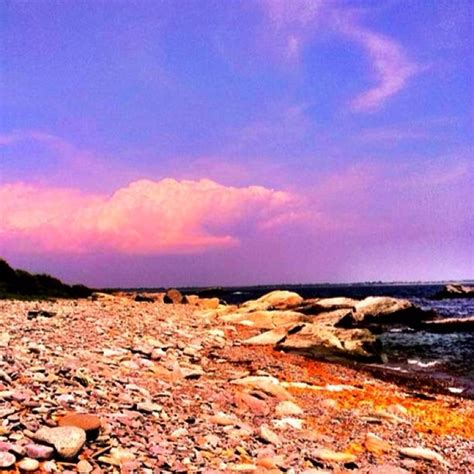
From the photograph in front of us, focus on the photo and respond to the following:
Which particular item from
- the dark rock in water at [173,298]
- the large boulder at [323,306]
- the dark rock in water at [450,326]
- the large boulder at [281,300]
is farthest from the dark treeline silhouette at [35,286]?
the dark rock in water at [450,326]

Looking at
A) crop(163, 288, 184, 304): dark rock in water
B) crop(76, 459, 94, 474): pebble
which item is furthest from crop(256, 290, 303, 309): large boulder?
crop(76, 459, 94, 474): pebble

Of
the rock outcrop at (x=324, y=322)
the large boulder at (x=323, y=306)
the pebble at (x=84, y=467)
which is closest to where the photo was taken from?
the pebble at (x=84, y=467)

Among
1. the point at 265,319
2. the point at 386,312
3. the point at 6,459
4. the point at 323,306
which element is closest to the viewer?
the point at 6,459

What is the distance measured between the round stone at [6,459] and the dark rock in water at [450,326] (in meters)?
38.8

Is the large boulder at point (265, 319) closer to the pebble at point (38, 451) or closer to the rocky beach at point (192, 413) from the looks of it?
the rocky beach at point (192, 413)

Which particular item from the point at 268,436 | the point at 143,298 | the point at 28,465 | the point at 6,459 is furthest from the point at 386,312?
the point at 6,459

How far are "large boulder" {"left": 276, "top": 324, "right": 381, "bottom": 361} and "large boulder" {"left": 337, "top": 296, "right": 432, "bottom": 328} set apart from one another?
624 inches

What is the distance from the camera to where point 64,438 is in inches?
218

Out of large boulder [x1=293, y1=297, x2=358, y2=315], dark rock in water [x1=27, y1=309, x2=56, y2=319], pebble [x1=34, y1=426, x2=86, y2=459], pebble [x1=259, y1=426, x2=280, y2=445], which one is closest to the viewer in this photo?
pebble [x1=34, y1=426, x2=86, y2=459]

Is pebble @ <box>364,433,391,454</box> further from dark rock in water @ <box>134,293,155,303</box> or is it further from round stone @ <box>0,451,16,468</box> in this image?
dark rock in water @ <box>134,293,155,303</box>

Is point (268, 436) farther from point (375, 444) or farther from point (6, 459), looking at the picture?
point (6, 459)

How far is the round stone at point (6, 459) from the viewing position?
4.96 metres

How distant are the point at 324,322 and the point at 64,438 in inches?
1240

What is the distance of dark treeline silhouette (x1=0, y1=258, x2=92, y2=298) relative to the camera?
1478 inches
